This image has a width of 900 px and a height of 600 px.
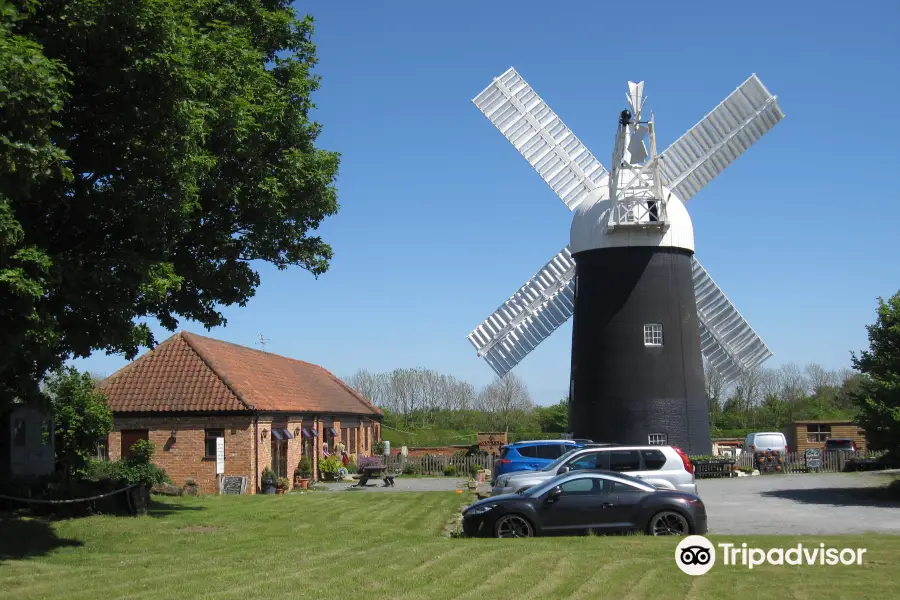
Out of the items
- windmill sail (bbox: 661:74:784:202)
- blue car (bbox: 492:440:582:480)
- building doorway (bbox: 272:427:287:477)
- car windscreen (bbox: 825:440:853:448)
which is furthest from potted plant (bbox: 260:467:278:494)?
car windscreen (bbox: 825:440:853:448)

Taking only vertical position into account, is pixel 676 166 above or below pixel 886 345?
above

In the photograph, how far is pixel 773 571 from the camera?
41.1ft

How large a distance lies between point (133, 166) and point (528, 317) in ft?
84.7

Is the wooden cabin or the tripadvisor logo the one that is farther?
the wooden cabin

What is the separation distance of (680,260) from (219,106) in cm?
2272

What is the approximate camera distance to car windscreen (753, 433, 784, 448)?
155 ft

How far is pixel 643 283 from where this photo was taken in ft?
110

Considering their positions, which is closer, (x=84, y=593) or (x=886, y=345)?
(x=84, y=593)

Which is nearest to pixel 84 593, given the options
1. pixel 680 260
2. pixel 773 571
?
pixel 773 571

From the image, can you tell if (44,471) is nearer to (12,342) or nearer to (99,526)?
(99,526)

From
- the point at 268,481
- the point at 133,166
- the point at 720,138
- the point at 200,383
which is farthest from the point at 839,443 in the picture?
the point at 133,166

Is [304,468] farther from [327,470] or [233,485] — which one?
[233,485]

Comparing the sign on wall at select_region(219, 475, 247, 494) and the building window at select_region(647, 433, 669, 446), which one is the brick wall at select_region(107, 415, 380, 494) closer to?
the sign on wall at select_region(219, 475, 247, 494)

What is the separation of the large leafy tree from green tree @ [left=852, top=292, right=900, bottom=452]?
54.7 feet
